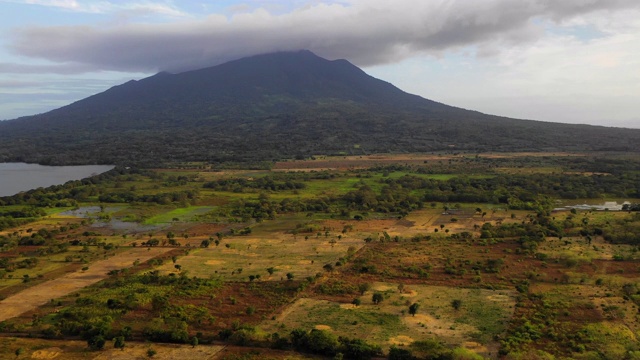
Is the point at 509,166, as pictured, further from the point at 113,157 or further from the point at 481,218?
the point at 113,157

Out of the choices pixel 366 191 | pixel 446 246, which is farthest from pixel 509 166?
pixel 446 246

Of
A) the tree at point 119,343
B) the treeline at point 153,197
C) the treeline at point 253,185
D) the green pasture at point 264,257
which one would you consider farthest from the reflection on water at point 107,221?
the tree at point 119,343

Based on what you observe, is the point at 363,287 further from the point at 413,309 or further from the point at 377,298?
the point at 413,309

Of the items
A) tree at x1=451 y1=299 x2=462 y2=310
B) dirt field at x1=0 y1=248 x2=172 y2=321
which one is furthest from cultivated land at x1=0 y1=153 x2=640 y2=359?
dirt field at x1=0 y1=248 x2=172 y2=321

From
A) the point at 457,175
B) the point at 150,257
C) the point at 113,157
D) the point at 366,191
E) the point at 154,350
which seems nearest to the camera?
the point at 154,350

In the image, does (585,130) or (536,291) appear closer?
(536,291)
